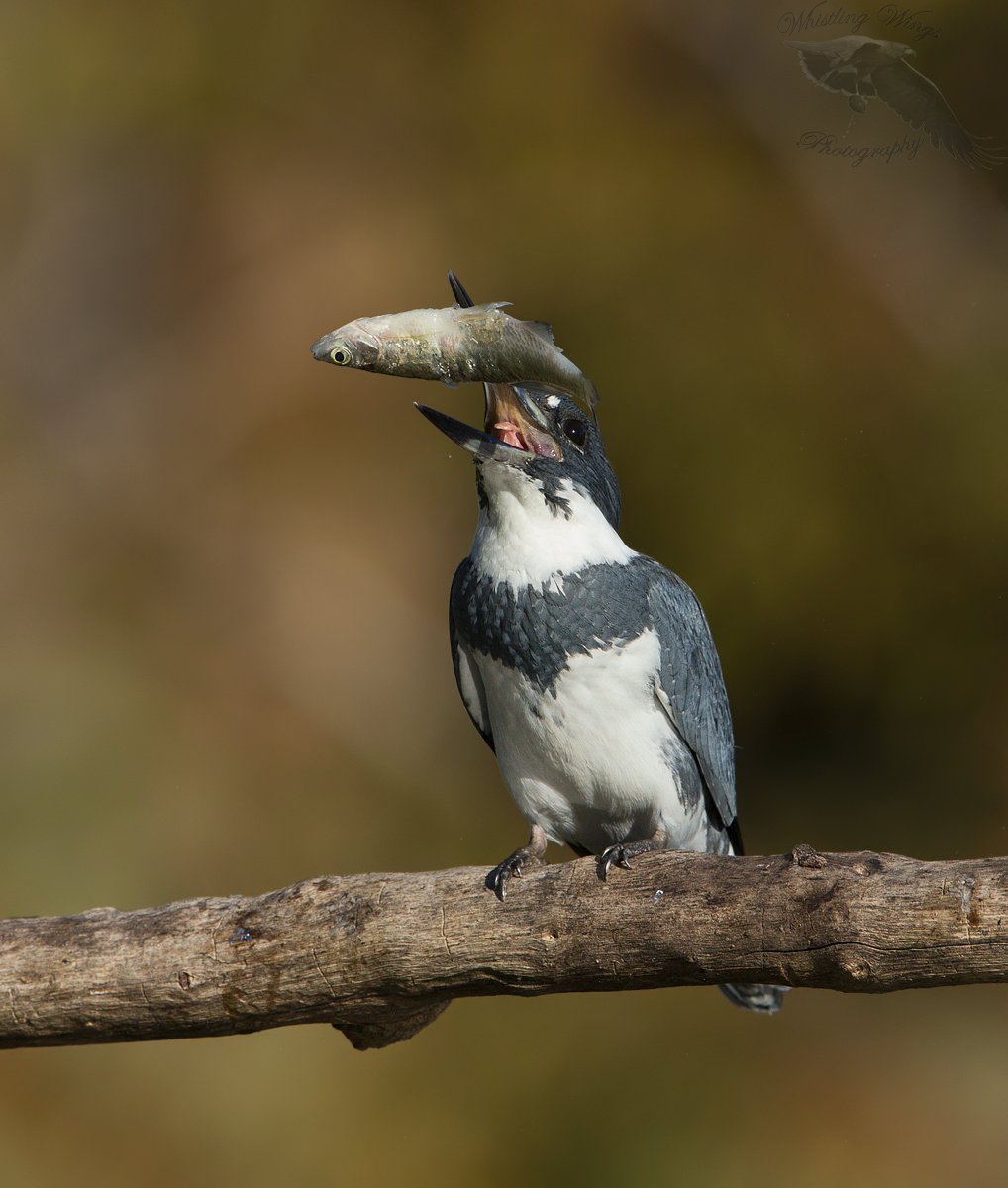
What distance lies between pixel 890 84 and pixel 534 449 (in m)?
3.41

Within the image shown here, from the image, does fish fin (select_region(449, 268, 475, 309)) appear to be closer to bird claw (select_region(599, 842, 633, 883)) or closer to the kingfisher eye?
the kingfisher eye

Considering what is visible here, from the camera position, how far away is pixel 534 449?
8.39 feet

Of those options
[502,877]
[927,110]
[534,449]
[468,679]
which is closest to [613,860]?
[502,877]

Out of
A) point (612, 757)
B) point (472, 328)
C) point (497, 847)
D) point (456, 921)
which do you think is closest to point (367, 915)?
point (456, 921)

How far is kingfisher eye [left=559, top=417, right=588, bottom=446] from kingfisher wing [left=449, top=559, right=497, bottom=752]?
321 mm

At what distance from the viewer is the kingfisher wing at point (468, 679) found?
271 cm

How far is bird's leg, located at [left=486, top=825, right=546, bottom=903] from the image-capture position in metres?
2.24

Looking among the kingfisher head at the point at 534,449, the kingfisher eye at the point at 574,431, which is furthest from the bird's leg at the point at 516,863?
the kingfisher eye at the point at 574,431

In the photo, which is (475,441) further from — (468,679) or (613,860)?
(613,860)

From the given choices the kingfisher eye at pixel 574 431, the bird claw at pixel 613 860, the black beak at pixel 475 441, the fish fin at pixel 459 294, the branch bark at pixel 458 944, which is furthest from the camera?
the kingfisher eye at pixel 574 431

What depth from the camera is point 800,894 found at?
1.94m

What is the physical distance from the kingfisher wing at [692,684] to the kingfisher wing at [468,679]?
0.38 m

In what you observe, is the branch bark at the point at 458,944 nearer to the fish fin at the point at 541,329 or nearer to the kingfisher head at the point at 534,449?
the kingfisher head at the point at 534,449

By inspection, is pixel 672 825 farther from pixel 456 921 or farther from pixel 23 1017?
pixel 23 1017
